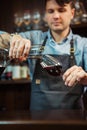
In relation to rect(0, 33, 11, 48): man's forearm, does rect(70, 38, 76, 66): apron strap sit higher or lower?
lower

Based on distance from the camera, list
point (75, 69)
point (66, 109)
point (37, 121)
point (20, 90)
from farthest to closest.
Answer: point (20, 90) < point (66, 109) < point (75, 69) < point (37, 121)

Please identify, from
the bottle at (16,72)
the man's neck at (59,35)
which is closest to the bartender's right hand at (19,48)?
the man's neck at (59,35)

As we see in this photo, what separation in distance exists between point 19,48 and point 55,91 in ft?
0.84

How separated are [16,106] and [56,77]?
284mm

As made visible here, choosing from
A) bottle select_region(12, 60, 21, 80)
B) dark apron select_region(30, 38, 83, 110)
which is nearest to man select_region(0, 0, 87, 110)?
dark apron select_region(30, 38, 83, 110)

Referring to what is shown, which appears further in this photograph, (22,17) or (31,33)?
(22,17)

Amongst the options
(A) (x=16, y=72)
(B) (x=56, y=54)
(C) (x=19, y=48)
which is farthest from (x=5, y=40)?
(A) (x=16, y=72)

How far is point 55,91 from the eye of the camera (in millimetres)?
1087

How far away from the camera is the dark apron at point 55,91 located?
107 centimetres

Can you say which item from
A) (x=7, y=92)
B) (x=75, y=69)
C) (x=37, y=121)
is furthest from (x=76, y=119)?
(x=7, y=92)

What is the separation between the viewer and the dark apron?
1.07 metres

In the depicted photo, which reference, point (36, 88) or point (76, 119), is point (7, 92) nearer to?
point (36, 88)

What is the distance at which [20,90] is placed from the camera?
4.21ft

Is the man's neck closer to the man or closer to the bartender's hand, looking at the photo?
the man
